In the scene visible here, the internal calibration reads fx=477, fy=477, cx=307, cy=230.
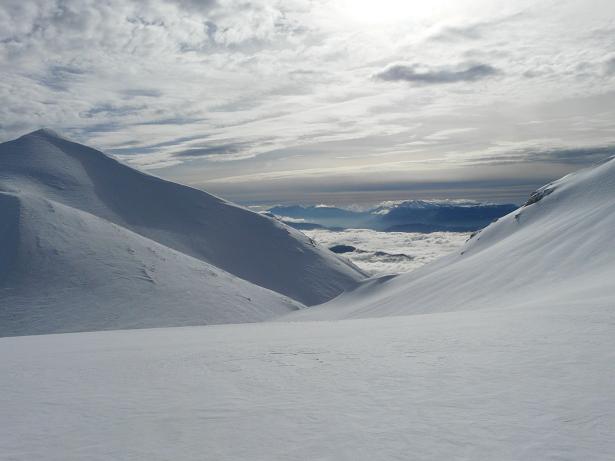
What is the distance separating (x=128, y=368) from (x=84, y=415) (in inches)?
170

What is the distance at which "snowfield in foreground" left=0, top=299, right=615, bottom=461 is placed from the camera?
6.66 meters

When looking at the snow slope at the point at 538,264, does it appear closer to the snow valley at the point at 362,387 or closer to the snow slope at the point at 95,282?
the snow valley at the point at 362,387

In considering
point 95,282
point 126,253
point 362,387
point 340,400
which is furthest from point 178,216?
point 340,400

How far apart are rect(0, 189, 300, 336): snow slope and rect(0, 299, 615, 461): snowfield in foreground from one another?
170 ft

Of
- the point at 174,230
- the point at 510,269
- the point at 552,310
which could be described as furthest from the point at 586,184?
the point at 174,230

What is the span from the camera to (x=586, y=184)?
56.6 meters

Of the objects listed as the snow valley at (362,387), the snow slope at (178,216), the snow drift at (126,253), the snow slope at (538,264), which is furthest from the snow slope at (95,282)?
the snow valley at (362,387)

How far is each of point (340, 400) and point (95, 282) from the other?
235ft

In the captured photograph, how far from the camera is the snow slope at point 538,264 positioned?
28869 millimetres

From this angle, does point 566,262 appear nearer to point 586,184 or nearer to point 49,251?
point 586,184

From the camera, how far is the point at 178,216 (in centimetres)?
14375

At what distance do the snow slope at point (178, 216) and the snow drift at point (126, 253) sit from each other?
1.27 ft

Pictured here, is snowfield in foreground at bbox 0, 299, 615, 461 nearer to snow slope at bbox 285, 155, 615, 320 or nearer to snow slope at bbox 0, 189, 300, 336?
snow slope at bbox 285, 155, 615, 320

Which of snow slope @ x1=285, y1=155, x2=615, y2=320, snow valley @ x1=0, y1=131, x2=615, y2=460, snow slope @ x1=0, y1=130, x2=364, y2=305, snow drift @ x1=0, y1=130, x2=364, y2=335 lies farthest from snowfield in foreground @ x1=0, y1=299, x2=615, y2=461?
snow slope @ x1=0, y1=130, x2=364, y2=305
